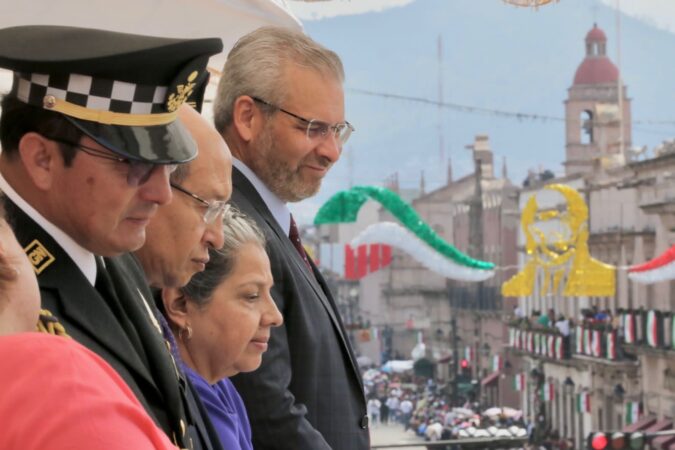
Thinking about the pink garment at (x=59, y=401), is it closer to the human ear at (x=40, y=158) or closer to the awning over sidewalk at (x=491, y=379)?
the human ear at (x=40, y=158)

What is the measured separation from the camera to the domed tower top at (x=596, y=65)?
78006 mm

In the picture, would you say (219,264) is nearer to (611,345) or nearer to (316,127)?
(316,127)

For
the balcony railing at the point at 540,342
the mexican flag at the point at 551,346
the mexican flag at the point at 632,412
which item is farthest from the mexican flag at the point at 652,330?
the mexican flag at the point at 551,346

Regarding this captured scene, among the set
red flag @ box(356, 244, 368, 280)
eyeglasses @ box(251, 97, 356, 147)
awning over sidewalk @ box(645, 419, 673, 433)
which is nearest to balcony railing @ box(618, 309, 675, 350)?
awning over sidewalk @ box(645, 419, 673, 433)

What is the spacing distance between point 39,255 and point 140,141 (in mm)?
182

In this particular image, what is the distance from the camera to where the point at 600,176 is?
5256 cm

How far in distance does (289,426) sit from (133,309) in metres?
0.83

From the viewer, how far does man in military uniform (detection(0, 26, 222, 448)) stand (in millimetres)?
1904

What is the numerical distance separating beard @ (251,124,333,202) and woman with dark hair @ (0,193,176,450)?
1.78 m

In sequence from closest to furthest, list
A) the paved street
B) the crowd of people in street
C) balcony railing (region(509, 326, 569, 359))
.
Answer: the crowd of people in street → balcony railing (region(509, 326, 569, 359)) → the paved street

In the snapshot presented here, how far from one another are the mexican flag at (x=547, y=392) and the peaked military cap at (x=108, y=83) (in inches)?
2276

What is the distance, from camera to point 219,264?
2.69 meters

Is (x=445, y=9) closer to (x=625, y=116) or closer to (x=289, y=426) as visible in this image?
(x=625, y=116)

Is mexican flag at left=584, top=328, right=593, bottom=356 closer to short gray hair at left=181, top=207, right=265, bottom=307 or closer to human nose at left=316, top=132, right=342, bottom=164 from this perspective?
human nose at left=316, top=132, right=342, bottom=164
